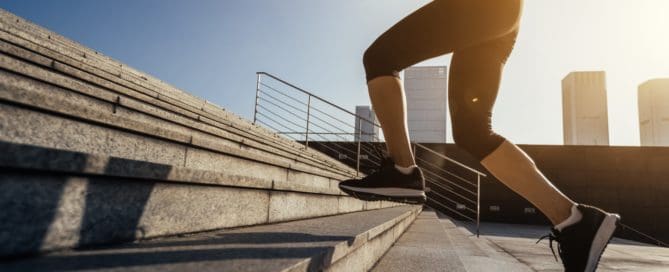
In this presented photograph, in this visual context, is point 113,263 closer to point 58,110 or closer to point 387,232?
point 58,110

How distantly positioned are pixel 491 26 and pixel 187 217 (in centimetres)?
116

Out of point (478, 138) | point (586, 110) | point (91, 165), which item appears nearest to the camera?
point (91, 165)

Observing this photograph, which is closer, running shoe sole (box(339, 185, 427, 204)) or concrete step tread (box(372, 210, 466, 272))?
running shoe sole (box(339, 185, 427, 204))

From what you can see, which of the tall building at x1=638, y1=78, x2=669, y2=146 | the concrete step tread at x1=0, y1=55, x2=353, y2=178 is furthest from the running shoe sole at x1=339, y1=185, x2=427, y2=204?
the tall building at x1=638, y1=78, x2=669, y2=146

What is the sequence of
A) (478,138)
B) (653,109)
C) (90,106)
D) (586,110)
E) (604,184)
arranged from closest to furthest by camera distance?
(478,138) → (90,106) → (604,184) → (586,110) → (653,109)

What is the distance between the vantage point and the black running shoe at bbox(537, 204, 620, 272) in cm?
119

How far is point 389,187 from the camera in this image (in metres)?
1.47

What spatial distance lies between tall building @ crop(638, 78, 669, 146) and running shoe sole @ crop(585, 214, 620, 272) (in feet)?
335

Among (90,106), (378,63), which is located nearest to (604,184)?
(378,63)

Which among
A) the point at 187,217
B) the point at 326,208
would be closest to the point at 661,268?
the point at 326,208

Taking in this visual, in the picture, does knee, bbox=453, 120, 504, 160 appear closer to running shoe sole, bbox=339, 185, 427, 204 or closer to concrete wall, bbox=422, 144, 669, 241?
running shoe sole, bbox=339, 185, 427, 204

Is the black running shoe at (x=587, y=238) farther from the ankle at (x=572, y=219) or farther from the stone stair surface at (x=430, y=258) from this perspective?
the stone stair surface at (x=430, y=258)

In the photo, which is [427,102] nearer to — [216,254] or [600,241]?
[600,241]

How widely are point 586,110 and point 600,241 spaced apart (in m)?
94.5
